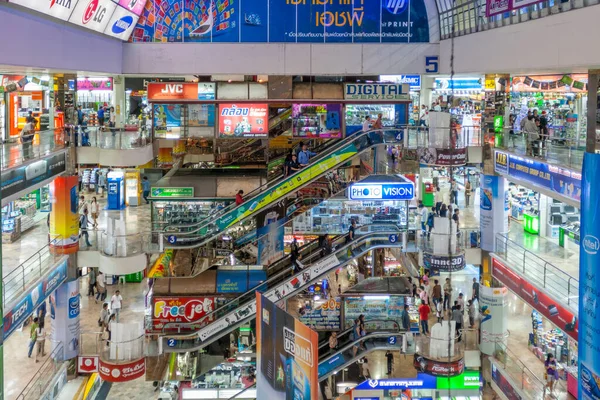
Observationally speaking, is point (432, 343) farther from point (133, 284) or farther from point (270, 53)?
point (133, 284)

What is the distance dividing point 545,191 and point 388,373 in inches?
291

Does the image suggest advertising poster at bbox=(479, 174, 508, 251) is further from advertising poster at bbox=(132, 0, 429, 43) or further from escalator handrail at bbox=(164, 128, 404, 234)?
advertising poster at bbox=(132, 0, 429, 43)

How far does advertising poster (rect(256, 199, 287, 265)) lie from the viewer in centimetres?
2111

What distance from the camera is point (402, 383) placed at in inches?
751

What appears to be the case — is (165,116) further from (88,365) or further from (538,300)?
(538,300)

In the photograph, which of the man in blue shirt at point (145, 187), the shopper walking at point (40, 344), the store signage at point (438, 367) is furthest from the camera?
the man in blue shirt at point (145, 187)

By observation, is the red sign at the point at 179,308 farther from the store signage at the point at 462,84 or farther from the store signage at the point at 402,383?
Answer: the store signage at the point at 462,84

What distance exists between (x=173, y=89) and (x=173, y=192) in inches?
136

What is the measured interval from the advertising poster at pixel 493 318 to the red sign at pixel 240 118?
8.96 metres

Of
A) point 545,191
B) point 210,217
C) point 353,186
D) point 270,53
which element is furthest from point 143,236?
point 545,191

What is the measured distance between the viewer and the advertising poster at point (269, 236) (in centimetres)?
2111

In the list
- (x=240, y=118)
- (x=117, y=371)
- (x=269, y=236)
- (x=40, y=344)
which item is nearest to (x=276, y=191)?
(x=269, y=236)

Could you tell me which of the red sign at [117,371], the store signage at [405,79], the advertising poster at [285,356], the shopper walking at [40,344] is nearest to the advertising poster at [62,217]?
the shopper walking at [40,344]

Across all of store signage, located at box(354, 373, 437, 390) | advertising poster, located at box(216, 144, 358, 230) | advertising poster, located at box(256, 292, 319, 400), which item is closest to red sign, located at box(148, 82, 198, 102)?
advertising poster, located at box(216, 144, 358, 230)
